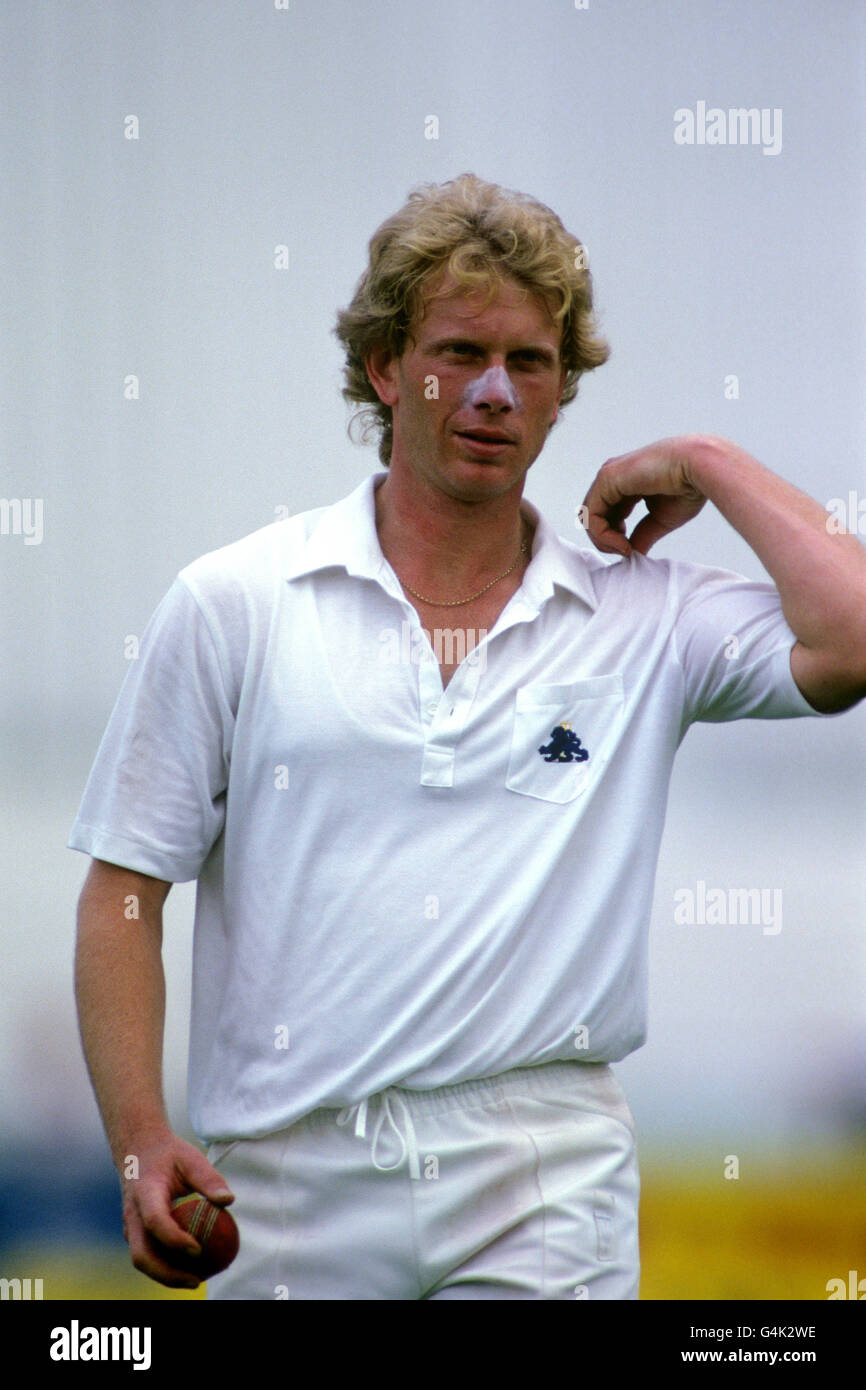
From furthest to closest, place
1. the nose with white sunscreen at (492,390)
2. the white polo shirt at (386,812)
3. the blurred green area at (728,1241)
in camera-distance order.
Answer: the blurred green area at (728,1241) → the nose with white sunscreen at (492,390) → the white polo shirt at (386,812)

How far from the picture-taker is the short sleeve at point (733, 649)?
1904mm

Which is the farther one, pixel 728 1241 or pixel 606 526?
pixel 728 1241

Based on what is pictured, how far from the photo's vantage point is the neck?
2029mm

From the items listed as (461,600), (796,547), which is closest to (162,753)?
(461,600)

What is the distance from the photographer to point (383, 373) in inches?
85.0

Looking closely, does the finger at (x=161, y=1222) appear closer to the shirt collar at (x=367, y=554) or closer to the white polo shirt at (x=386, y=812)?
the white polo shirt at (x=386, y=812)

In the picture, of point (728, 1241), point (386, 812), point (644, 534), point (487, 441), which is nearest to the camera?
point (386, 812)

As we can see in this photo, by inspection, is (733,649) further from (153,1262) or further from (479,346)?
(153,1262)

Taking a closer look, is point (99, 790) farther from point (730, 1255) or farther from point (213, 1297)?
point (730, 1255)

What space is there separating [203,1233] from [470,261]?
47.4 inches

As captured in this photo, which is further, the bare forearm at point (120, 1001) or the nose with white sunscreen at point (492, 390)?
the nose with white sunscreen at point (492, 390)

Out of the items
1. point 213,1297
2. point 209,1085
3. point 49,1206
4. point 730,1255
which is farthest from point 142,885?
point 730,1255

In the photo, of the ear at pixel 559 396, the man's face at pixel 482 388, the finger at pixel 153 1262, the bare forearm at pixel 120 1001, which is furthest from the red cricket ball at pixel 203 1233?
the ear at pixel 559 396

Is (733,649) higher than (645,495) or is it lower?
lower
